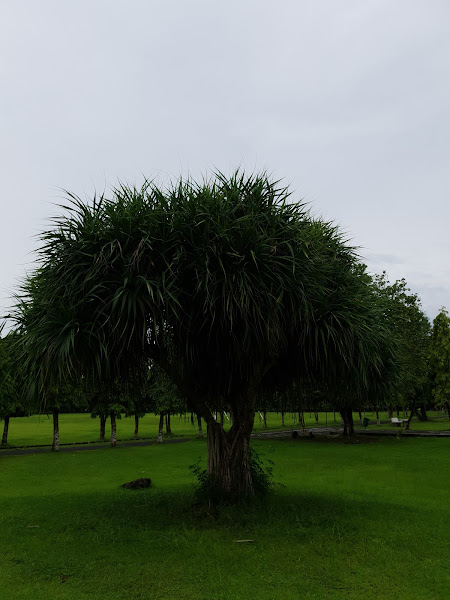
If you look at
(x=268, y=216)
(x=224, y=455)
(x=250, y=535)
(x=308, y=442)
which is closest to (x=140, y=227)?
(x=268, y=216)

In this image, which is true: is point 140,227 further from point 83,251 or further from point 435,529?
point 435,529

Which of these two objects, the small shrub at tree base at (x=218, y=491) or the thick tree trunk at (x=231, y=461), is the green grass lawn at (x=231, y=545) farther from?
the thick tree trunk at (x=231, y=461)

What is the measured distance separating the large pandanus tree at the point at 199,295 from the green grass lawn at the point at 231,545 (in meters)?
2.22

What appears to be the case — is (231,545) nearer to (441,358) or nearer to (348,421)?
(348,421)

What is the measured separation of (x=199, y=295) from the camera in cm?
1201

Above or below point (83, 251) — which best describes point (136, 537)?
below

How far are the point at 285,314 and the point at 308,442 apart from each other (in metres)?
33.8

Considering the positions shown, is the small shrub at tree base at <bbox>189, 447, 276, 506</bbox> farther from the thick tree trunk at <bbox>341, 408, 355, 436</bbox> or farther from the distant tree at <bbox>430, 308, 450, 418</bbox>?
the distant tree at <bbox>430, 308, 450, 418</bbox>

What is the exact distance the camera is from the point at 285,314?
12.7 meters

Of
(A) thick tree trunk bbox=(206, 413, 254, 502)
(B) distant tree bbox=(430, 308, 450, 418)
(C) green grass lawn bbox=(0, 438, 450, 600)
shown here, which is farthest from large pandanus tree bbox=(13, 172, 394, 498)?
(B) distant tree bbox=(430, 308, 450, 418)

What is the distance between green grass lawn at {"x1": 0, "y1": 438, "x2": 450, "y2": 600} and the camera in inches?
337

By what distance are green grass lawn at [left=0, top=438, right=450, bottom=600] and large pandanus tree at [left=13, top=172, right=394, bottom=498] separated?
7.27 feet

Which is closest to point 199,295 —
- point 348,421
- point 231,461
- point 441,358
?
point 231,461

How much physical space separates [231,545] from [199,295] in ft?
18.1
